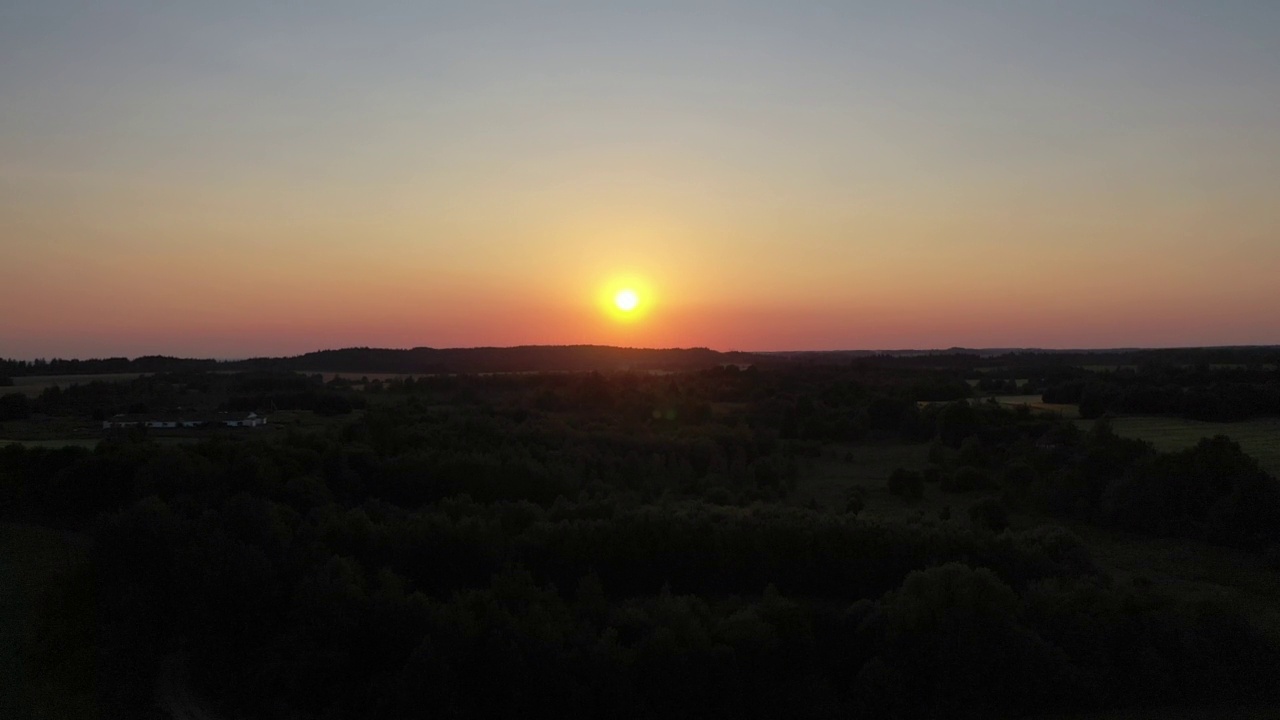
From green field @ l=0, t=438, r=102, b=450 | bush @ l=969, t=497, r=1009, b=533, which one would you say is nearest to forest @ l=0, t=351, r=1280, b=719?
bush @ l=969, t=497, r=1009, b=533

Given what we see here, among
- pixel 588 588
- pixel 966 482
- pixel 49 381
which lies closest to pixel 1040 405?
pixel 966 482

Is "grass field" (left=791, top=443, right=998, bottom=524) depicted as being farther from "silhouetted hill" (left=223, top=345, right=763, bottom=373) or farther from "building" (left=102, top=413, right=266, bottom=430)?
"silhouetted hill" (left=223, top=345, right=763, bottom=373)

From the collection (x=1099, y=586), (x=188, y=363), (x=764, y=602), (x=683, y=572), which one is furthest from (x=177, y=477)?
(x=188, y=363)

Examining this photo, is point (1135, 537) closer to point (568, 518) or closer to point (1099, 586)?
point (1099, 586)

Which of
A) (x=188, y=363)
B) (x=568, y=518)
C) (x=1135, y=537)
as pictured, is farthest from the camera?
(x=188, y=363)

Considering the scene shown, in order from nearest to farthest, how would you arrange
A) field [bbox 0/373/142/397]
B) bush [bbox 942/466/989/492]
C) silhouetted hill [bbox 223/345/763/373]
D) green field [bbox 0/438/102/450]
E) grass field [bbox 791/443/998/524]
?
green field [bbox 0/438/102/450] → grass field [bbox 791/443/998/524] → bush [bbox 942/466/989/492] → field [bbox 0/373/142/397] → silhouetted hill [bbox 223/345/763/373]

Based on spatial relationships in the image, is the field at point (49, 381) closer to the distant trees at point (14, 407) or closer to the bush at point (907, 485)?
the distant trees at point (14, 407)
